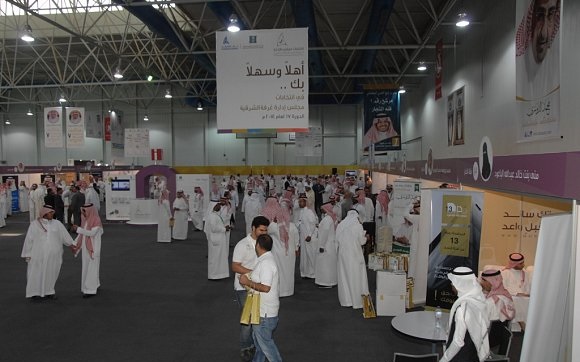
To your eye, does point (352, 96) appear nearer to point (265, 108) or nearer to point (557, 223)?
point (265, 108)

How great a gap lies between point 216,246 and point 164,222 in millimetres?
4480

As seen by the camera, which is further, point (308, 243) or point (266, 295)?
point (308, 243)

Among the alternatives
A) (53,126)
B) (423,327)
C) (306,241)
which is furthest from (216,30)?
(423,327)

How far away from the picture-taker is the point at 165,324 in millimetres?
5891

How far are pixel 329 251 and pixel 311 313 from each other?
1.45 metres

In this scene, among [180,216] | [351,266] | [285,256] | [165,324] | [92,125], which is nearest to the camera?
[165,324]

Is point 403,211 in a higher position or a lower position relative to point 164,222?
higher

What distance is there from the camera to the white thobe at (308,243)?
808 cm

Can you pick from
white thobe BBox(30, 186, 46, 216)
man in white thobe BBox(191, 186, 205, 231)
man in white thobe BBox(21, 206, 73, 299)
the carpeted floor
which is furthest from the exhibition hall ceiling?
the carpeted floor

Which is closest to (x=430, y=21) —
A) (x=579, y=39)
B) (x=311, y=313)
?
(x=579, y=39)

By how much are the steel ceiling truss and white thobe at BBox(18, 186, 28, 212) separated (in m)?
4.39

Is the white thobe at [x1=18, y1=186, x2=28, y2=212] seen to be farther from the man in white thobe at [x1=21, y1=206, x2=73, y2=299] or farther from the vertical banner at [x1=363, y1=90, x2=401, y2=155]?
the man in white thobe at [x1=21, y1=206, x2=73, y2=299]

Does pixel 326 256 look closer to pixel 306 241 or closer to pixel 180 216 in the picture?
pixel 306 241

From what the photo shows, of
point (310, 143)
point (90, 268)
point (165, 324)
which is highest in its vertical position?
point (310, 143)
